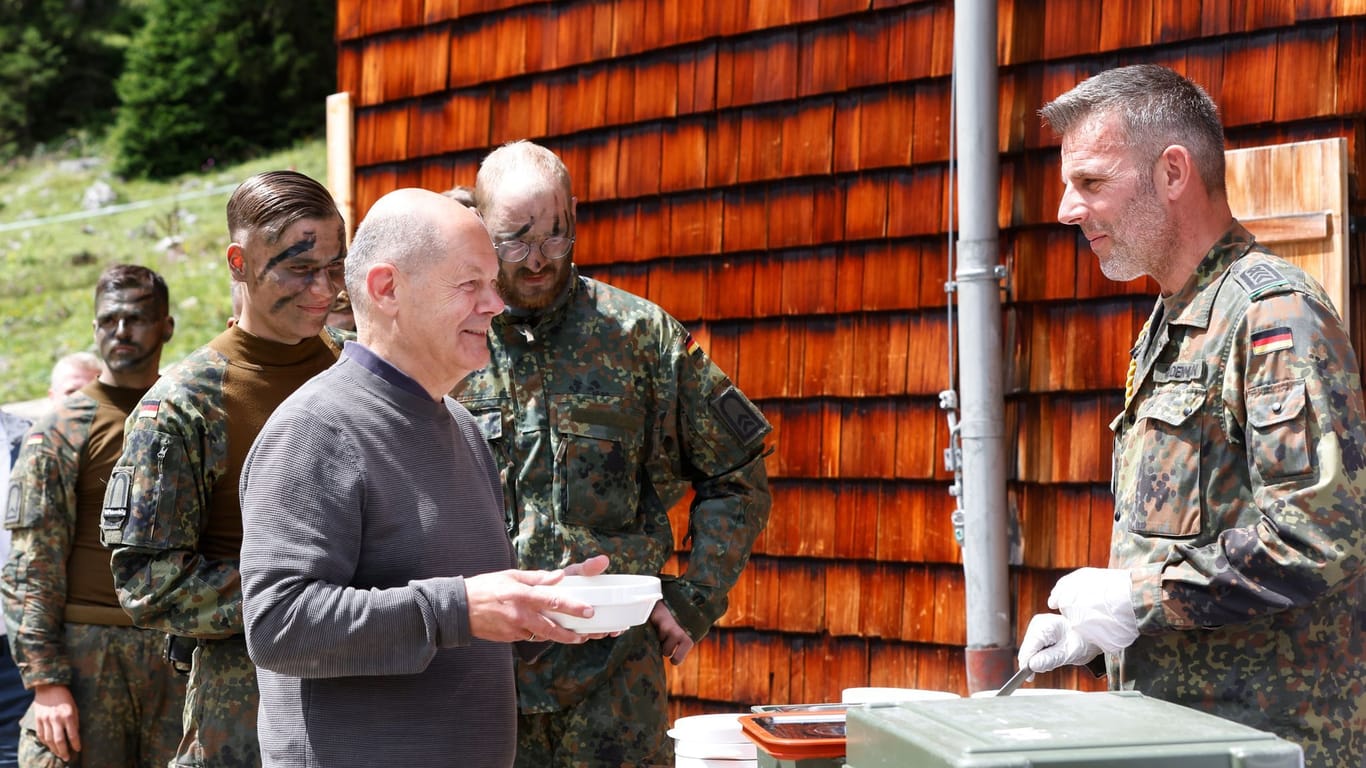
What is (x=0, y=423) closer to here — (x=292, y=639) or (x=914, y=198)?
(x=914, y=198)

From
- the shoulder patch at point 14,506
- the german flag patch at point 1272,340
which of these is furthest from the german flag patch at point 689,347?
the shoulder patch at point 14,506

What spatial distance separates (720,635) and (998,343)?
4.83ft

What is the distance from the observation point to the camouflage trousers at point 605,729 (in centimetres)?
315

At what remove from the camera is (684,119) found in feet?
16.4

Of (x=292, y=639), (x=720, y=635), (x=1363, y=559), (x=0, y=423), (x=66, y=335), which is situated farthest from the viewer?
(x=66, y=335)

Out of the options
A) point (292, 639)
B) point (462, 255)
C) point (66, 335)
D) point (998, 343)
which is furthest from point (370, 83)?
point (66, 335)

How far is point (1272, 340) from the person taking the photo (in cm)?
229

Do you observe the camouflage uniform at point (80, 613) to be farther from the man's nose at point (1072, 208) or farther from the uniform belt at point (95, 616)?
the man's nose at point (1072, 208)

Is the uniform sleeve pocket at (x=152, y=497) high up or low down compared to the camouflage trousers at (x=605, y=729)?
up

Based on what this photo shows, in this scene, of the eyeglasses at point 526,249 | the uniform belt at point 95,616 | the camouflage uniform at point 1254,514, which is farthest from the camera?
the uniform belt at point 95,616

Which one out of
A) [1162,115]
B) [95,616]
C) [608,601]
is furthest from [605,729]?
[95,616]

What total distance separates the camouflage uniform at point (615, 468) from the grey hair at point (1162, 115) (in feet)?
3.66

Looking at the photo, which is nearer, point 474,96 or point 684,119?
point 684,119

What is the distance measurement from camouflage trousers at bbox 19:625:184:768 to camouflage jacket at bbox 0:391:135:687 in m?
0.07
